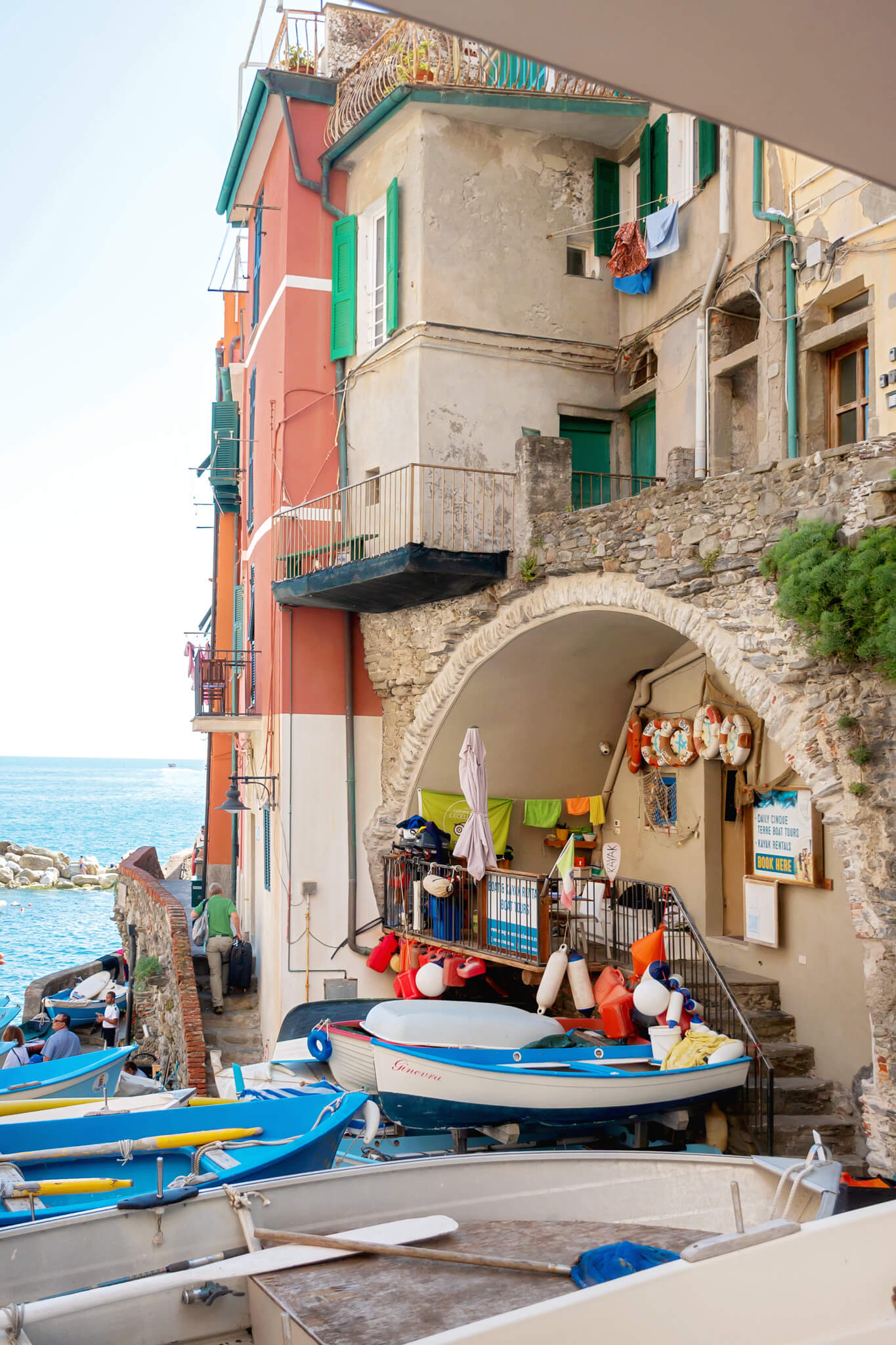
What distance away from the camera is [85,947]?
36875mm

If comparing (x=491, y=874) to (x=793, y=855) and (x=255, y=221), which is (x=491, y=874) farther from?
(x=255, y=221)

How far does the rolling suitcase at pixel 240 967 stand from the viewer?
55.9 feet

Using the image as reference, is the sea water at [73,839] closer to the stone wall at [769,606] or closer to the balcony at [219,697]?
the balcony at [219,697]

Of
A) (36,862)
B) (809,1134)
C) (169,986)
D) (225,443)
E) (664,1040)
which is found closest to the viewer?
(809,1134)

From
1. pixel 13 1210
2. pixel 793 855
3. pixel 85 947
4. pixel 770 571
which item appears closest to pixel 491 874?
pixel 793 855

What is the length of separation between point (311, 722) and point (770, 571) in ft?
25.8

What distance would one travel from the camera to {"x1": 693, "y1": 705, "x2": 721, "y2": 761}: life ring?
40.6ft

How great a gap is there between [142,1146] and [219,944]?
30.2 feet

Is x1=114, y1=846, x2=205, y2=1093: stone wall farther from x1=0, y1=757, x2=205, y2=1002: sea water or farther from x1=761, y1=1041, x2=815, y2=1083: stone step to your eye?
x1=0, y1=757, x2=205, y2=1002: sea water

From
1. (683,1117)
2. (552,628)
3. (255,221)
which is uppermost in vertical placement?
(255,221)

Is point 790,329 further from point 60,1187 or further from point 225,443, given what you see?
point 225,443

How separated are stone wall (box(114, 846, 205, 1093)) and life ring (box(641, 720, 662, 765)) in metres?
6.57

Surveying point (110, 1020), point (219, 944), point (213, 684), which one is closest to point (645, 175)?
point (213, 684)

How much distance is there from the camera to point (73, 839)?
87188mm
